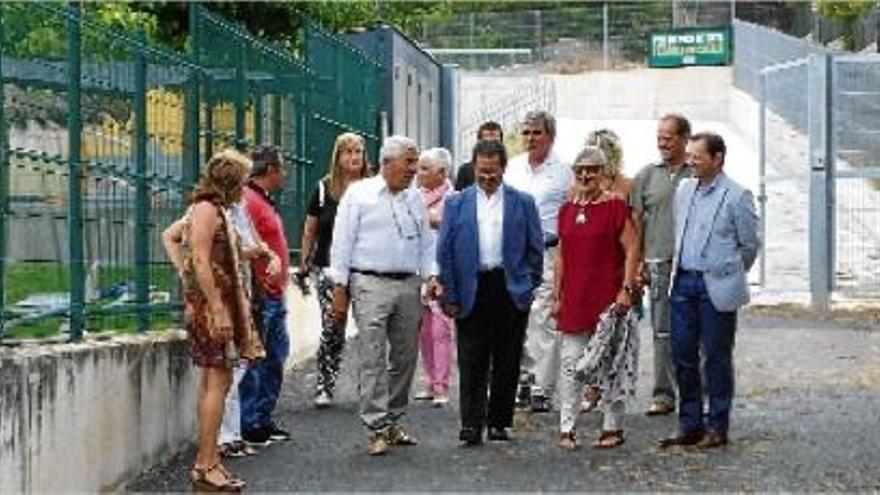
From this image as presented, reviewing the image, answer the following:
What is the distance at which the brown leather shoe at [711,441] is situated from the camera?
10.6m

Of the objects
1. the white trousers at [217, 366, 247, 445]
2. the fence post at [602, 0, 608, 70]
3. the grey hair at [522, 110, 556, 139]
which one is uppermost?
the fence post at [602, 0, 608, 70]

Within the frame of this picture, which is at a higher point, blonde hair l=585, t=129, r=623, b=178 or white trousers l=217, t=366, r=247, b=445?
blonde hair l=585, t=129, r=623, b=178

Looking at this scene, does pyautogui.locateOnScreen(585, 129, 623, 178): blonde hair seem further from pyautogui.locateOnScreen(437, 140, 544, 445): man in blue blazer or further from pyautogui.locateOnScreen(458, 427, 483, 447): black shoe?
pyautogui.locateOnScreen(458, 427, 483, 447): black shoe

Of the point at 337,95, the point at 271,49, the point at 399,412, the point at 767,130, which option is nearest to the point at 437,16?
the point at 767,130

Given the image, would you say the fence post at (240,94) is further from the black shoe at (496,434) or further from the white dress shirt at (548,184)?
the black shoe at (496,434)

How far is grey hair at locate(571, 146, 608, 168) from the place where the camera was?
1097cm

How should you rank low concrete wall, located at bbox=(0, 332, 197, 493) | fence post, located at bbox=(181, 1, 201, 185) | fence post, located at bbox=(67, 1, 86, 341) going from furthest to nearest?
fence post, located at bbox=(181, 1, 201, 185) < fence post, located at bbox=(67, 1, 86, 341) < low concrete wall, located at bbox=(0, 332, 197, 493)

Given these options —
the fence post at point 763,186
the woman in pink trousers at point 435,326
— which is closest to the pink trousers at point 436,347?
the woman in pink trousers at point 435,326

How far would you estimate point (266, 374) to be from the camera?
1112 cm

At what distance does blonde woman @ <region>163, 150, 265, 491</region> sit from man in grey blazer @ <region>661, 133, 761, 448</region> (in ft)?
8.75

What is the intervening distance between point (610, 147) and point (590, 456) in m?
2.43

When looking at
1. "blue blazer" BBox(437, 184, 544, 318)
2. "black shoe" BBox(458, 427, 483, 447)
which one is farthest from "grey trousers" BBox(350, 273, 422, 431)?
"black shoe" BBox(458, 427, 483, 447)

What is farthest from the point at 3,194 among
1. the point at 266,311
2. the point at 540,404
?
the point at 540,404

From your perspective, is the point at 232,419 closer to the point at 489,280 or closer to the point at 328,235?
the point at 489,280
